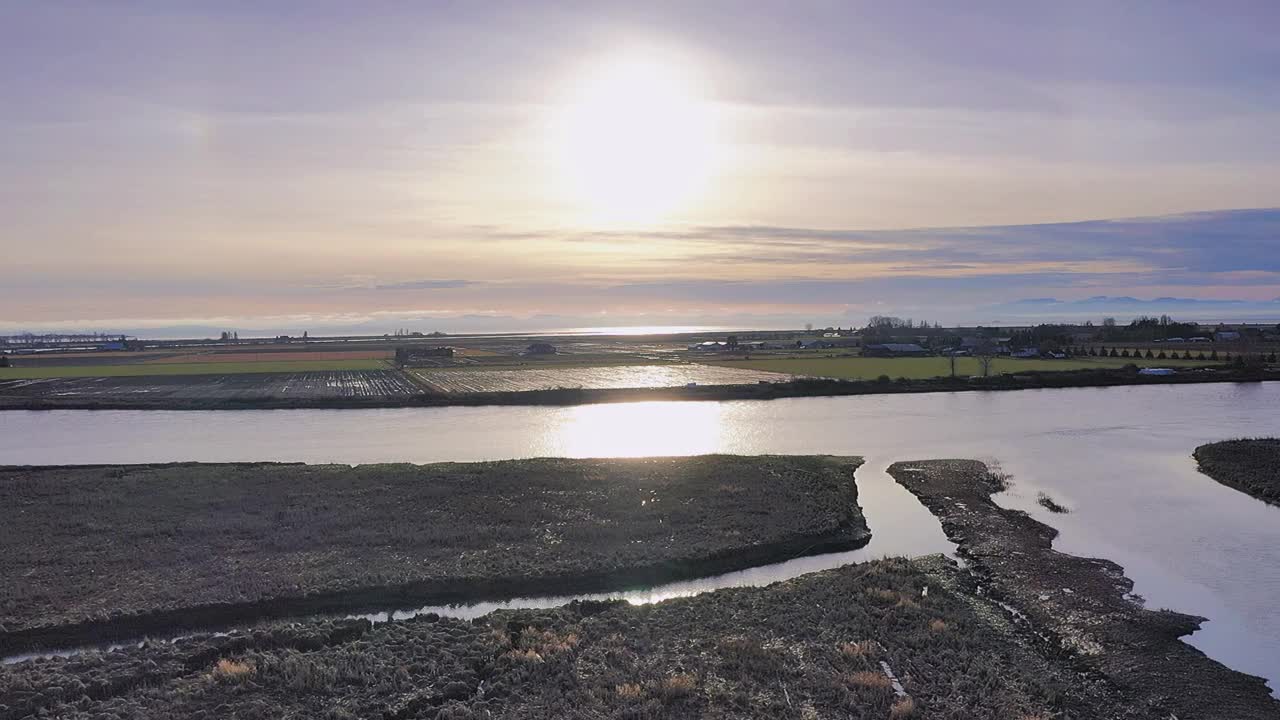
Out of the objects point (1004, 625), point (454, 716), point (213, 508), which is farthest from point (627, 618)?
point (213, 508)

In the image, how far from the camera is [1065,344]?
10688 cm

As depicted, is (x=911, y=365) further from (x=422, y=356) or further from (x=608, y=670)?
(x=608, y=670)

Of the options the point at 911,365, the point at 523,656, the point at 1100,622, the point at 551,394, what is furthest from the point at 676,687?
the point at 911,365

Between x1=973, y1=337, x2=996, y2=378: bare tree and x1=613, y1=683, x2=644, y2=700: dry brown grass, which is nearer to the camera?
x1=613, y1=683, x2=644, y2=700: dry brown grass

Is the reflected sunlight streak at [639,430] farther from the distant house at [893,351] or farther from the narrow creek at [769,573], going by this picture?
the distant house at [893,351]

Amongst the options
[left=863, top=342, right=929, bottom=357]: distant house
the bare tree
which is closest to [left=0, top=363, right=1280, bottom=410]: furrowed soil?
the bare tree

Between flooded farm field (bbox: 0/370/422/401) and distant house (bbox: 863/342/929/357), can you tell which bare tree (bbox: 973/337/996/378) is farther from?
flooded farm field (bbox: 0/370/422/401)

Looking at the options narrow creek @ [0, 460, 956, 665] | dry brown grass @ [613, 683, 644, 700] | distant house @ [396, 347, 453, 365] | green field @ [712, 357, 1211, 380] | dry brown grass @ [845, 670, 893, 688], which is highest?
distant house @ [396, 347, 453, 365]

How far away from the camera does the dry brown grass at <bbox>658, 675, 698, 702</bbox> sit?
38.3 feet

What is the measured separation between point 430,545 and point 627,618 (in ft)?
21.7

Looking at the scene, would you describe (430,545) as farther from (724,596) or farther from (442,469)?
(442,469)

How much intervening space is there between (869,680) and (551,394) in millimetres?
46531

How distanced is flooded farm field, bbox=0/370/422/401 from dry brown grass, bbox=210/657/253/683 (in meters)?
46.9

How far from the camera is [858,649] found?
513 inches
